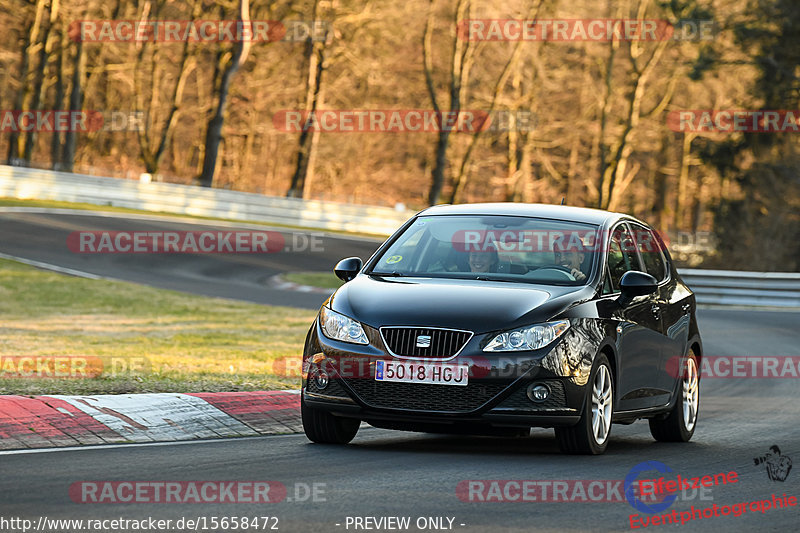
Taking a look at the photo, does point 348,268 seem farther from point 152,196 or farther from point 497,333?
point 152,196

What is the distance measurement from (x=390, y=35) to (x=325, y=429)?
46351 mm

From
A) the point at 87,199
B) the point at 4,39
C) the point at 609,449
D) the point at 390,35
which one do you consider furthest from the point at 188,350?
the point at 4,39

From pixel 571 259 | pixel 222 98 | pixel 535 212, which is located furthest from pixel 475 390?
pixel 222 98

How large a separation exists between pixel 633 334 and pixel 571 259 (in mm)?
699

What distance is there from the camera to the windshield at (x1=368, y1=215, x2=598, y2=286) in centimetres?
938

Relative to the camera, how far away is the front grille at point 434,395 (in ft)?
27.3

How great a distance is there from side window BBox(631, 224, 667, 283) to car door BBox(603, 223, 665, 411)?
180mm

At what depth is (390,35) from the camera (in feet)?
178

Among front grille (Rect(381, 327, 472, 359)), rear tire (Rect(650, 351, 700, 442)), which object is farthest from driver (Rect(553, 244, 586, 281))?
rear tire (Rect(650, 351, 700, 442))

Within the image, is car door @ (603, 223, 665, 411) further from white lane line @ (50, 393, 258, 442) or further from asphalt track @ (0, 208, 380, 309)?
asphalt track @ (0, 208, 380, 309)

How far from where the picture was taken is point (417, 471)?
7910mm

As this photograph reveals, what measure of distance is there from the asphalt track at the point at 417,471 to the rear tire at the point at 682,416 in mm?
175

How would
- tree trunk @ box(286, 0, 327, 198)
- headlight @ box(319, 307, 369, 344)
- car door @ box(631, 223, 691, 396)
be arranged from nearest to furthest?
headlight @ box(319, 307, 369, 344) → car door @ box(631, 223, 691, 396) → tree trunk @ box(286, 0, 327, 198)

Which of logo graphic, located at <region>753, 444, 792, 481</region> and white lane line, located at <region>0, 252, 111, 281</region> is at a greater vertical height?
logo graphic, located at <region>753, 444, 792, 481</region>
